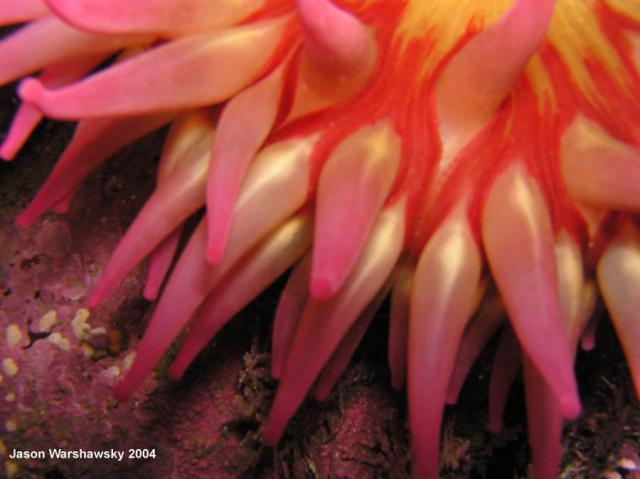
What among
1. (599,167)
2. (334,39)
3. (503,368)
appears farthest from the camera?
(503,368)

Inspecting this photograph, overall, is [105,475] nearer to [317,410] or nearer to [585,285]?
[317,410]

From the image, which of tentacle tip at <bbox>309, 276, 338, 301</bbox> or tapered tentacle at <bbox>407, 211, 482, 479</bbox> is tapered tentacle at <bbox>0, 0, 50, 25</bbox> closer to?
tentacle tip at <bbox>309, 276, 338, 301</bbox>

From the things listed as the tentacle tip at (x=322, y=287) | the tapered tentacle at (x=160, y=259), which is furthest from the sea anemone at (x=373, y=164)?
the tentacle tip at (x=322, y=287)

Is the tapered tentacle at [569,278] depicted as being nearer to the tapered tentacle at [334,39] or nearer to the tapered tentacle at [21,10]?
the tapered tentacle at [334,39]

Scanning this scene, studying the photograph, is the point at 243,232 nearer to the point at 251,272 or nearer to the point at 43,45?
the point at 251,272

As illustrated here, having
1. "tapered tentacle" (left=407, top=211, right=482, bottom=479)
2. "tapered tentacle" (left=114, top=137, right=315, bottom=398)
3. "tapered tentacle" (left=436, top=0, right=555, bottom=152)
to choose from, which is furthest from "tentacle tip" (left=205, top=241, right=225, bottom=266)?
"tapered tentacle" (left=436, top=0, right=555, bottom=152)

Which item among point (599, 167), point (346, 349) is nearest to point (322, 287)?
point (346, 349)
